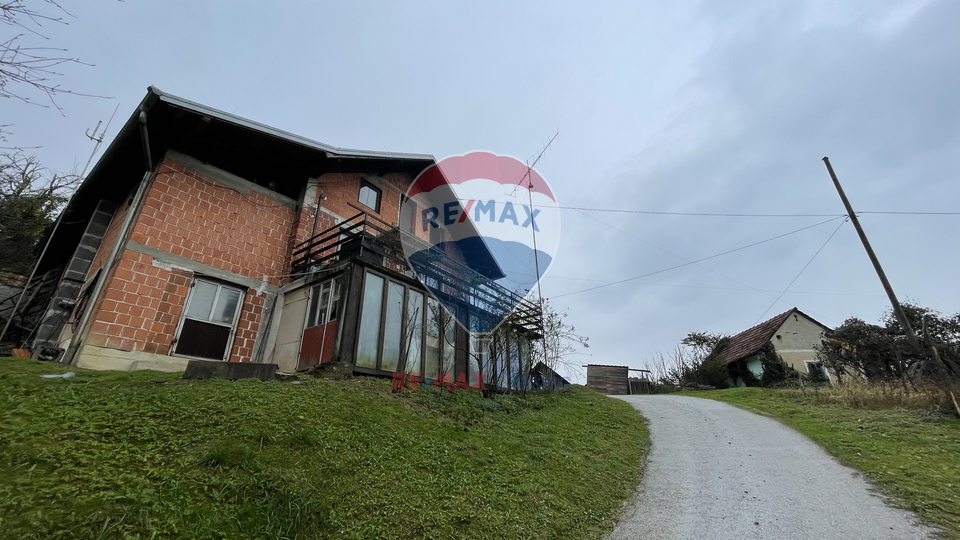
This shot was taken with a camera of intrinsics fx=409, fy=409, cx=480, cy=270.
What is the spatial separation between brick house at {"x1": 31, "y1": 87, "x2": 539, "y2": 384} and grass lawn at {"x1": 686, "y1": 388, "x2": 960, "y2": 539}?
7.17 metres

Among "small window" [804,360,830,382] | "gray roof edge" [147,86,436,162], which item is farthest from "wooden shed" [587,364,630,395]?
"gray roof edge" [147,86,436,162]

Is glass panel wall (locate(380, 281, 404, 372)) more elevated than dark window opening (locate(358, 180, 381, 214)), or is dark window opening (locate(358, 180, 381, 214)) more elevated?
dark window opening (locate(358, 180, 381, 214))

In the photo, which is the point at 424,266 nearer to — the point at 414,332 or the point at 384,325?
the point at 414,332

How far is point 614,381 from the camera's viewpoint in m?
23.9

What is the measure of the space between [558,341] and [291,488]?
32.4 feet

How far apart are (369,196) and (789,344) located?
23005 mm

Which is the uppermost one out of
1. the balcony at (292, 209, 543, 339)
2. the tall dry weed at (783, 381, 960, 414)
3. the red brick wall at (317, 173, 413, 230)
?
the red brick wall at (317, 173, 413, 230)

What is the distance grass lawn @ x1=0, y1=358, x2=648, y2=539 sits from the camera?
289cm

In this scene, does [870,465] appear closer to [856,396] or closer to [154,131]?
[856,396]

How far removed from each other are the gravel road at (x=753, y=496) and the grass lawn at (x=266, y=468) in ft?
1.48

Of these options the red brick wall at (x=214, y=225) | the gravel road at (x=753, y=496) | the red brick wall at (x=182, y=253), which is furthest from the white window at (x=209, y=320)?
the gravel road at (x=753, y=496)

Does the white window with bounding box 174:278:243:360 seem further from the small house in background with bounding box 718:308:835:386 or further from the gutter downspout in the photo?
the small house in background with bounding box 718:308:835:386

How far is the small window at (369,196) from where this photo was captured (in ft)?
43.5

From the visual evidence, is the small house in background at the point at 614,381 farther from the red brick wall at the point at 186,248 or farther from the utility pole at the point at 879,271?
the red brick wall at the point at 186,248
